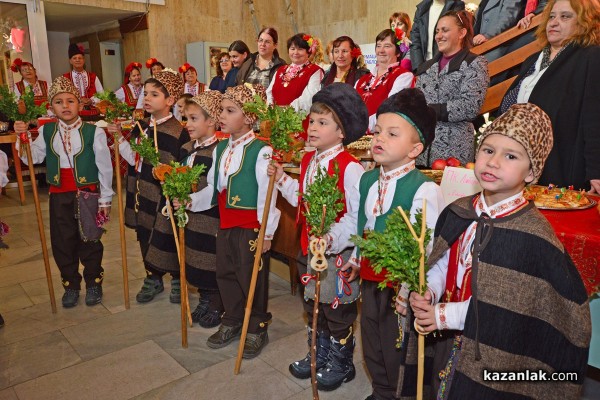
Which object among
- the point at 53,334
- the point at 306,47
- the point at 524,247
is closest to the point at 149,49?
the point at 306,47

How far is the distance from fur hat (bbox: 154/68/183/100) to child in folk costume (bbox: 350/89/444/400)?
2.07 metres

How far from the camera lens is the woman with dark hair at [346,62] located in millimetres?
4695

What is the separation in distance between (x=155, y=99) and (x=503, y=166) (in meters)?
2.72

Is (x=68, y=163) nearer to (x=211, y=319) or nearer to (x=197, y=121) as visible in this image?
(x=197, y=121)

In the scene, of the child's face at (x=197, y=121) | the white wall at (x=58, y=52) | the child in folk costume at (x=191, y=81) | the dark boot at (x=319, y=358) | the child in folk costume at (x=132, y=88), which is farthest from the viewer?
the white wall at (x=58, y=52)

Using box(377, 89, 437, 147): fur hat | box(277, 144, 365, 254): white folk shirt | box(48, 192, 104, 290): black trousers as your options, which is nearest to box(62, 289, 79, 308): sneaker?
box(48, 192, 104, 290): black trousers

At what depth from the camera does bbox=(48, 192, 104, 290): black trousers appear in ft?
12.0

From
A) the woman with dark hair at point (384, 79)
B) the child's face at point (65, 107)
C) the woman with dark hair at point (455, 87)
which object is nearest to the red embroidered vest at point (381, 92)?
the woman with dark hair at point (384, 79)

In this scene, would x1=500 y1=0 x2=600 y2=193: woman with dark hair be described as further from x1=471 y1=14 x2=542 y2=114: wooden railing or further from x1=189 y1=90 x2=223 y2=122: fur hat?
x1=471 y1=14 x2=542 y2=114: wooden railing

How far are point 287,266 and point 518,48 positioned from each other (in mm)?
3193

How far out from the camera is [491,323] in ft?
5.25

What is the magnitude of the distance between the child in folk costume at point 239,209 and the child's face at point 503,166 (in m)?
1.40

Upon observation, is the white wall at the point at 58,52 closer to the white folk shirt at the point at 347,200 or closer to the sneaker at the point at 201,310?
the sneaker at the point at 201,310

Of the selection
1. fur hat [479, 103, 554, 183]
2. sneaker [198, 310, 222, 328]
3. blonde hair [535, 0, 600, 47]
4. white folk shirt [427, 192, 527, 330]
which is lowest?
sneaker [198, 310, 222, 328]
